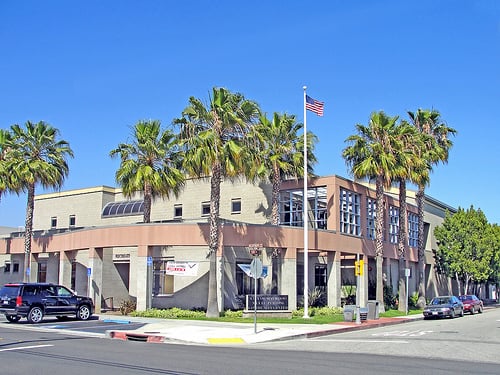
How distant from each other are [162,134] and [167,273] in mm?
8135

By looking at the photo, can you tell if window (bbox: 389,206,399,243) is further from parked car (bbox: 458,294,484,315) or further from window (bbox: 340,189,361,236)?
parked car (bbox: 458,294,484,315)

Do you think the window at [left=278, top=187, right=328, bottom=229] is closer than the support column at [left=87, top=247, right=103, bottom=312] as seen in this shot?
No

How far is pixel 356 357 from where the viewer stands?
52.2ft

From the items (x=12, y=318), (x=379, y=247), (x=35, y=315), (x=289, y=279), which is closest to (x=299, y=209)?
(x=379, y=247)

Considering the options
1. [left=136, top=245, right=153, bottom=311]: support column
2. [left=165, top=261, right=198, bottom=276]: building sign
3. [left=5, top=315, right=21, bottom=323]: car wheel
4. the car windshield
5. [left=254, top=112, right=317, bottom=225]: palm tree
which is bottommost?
[left=5, top=315, right=21, bottom=323]: car wheel

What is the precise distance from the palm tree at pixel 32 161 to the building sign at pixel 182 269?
450 inches

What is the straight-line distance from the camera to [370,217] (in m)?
42.2

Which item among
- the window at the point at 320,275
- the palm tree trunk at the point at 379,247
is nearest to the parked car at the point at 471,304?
the palm tree trunk at the point at 379,247

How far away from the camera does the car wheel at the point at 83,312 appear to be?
93.0 ft

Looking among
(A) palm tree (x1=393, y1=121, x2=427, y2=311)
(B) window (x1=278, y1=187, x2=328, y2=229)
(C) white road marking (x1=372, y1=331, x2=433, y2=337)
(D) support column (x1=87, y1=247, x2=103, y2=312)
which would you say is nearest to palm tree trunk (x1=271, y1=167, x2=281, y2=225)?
(B) window (x1=278, y1=187, x2=328, y2=229)

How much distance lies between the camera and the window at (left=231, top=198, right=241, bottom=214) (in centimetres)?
3972

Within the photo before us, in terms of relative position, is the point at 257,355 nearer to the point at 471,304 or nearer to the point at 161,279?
the point at 161,279

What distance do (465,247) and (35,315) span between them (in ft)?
125

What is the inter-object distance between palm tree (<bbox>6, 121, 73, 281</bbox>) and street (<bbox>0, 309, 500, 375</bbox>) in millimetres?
16371
